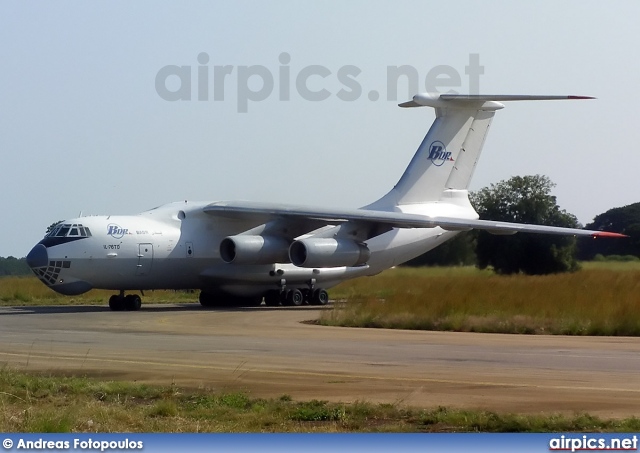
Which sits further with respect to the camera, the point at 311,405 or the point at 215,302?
the point at 215,302

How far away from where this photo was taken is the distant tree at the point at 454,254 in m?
35.4

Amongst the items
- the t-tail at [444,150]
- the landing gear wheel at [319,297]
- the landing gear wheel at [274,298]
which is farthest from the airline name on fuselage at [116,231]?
the t-tail at [444,150]

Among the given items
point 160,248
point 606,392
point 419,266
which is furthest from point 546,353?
point 419,266

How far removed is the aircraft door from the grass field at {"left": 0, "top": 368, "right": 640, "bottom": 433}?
1738cm

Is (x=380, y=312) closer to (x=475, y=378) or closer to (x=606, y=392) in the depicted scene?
(x=475, y=378)

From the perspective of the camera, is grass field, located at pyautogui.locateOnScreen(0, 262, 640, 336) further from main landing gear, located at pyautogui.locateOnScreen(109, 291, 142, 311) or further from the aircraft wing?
main landing gear, located at pyautogui.locateOnScreen(109, 291, 142, 311)

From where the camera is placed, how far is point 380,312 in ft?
72.0

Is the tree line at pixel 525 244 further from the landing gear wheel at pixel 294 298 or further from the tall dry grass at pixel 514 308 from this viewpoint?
the tall dry grass at pixel 514 308

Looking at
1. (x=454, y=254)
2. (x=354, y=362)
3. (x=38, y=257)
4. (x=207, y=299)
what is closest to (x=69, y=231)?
(x=38, y=257)

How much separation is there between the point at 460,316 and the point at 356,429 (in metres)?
12.5

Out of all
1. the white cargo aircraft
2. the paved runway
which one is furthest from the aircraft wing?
the paved runway

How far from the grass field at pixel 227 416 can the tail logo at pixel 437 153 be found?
2245 centimetres

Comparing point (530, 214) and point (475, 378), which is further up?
point (530, 214)

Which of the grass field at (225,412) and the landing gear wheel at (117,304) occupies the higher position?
the landing gear wheel at (117,304)
